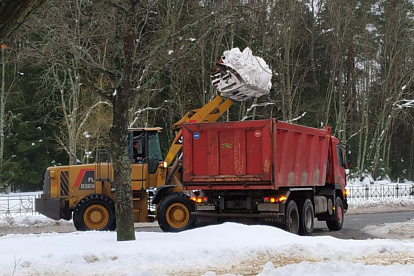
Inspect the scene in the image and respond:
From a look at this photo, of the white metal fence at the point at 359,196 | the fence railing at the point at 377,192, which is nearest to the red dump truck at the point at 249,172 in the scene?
the white metal fence at the point at 359,196

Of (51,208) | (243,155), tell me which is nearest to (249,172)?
(243,155)

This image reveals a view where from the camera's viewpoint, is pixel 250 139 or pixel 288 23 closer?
pixel 250 139

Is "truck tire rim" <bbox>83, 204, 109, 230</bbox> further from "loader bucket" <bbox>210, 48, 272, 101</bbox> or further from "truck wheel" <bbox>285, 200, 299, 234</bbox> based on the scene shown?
"truck wheel" <bbox>285, 200, 299, 234</bbox>

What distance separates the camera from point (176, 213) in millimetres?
16469

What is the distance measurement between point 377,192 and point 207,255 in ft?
91.6

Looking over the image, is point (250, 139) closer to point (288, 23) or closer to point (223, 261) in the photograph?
point (223, 261)

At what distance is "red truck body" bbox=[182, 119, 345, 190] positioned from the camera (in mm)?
14297

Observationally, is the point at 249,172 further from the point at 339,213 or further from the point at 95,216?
the point at 339,213

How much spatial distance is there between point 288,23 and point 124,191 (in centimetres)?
2520

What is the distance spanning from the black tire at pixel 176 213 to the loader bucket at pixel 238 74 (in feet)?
10.1

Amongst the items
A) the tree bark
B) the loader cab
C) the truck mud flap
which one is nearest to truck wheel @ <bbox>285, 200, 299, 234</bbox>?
the loader cab

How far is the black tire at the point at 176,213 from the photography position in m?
16.3

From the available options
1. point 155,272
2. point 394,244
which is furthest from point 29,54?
point 394,244

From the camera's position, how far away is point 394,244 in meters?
12.0
